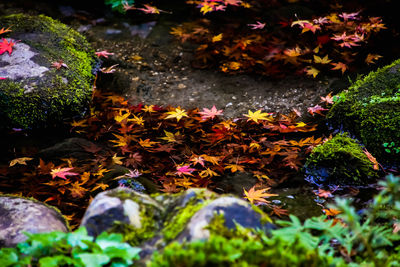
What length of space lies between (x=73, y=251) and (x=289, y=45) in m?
4.22

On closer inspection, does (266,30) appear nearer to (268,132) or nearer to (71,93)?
(268,132)

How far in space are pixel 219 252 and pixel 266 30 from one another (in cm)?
466

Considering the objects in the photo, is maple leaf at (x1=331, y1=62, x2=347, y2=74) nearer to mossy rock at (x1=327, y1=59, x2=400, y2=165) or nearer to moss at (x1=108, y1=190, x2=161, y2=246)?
mossy rock at (x1=327, y1=59, x2=400, y2=165)

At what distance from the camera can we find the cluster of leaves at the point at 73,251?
4.98 feet

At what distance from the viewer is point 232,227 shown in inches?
64.4

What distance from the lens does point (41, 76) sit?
12.8 ft

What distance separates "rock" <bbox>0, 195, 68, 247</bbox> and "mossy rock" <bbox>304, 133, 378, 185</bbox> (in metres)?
2.25

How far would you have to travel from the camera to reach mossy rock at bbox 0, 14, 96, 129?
3709mm

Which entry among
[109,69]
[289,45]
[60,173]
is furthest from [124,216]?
[289,45]

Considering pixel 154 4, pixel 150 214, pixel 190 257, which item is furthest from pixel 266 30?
pixel 190 257

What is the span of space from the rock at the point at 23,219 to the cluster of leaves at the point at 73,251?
35cm

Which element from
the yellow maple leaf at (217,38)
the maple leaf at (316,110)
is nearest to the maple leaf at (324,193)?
the maple leaf at (316,110)

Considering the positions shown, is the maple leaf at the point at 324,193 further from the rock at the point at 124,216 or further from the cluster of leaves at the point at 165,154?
the rock at the point at 124,216

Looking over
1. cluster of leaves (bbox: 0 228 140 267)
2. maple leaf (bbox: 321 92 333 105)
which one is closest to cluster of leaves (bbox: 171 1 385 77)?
maple leaf (bbox: 321 92 333 105)
